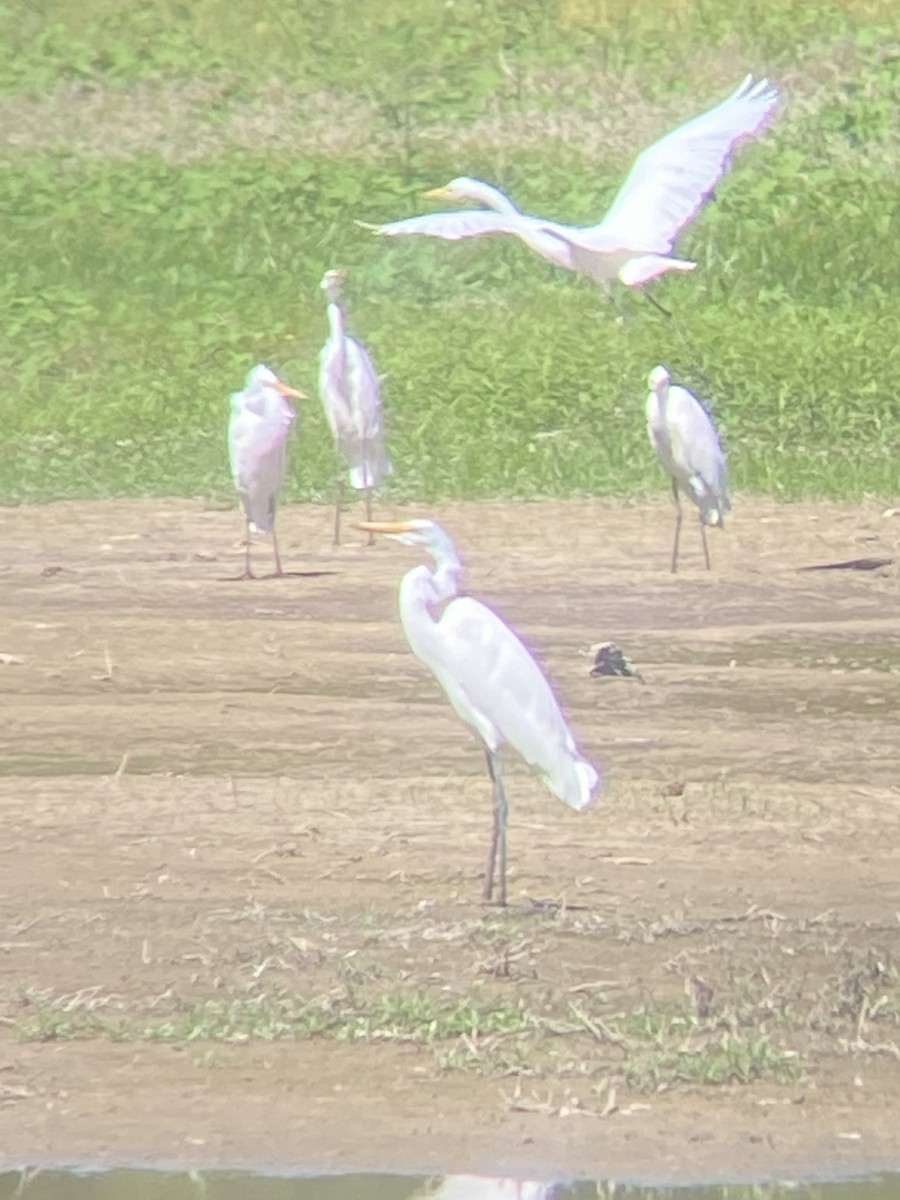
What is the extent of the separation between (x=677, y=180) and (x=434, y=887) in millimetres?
3847

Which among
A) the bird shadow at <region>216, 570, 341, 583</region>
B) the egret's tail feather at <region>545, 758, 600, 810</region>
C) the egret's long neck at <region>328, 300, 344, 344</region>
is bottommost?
the bird shadow at <region>216, 570, 341, 583</region>

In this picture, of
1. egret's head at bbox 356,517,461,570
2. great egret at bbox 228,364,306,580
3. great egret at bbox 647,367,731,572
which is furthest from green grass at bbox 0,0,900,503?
egret's head at bbox 356,517,461,570

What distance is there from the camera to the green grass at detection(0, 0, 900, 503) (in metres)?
12.9

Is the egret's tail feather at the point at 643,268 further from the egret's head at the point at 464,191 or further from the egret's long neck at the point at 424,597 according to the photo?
the egret's long neck at the point at 424,597

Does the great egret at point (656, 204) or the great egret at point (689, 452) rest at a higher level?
the great egret at point (656, 204)

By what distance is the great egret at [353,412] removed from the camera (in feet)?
36.3

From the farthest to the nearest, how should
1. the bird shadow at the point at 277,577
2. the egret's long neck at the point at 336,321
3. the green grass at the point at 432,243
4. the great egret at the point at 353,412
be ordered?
the green grass at the point at 432,243
the egret's long neck at the point at 336,321
the great egret at the point at 353,412
the bird shadow at the point at 277,577

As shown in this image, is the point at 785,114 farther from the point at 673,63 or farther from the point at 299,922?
the point at 299,922

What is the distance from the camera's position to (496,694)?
20.1 ft

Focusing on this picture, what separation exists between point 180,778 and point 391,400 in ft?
20.6

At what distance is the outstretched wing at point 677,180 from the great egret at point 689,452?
2.98ft

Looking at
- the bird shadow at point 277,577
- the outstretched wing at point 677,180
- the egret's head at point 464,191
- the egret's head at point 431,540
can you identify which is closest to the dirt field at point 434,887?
the bird shadow at point 277,577

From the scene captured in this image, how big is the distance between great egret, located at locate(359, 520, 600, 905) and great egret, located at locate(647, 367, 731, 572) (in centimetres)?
402

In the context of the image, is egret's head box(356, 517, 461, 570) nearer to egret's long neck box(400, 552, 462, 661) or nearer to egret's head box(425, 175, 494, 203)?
egret's long neck box(400, 552, 462, 661)
